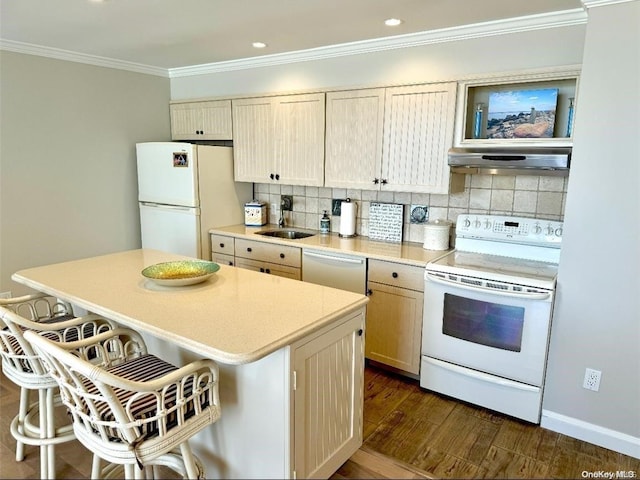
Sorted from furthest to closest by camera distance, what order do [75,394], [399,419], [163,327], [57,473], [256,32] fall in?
[256,32] → [399,419] → [57,473] → [163,327] → [75,394]

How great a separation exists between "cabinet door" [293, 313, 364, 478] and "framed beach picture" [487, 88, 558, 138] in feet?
5.42

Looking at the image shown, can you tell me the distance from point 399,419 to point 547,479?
31.0 inches

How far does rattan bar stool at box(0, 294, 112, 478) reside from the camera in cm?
182

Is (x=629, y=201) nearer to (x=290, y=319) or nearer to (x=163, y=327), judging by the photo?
(x=290, y=319)

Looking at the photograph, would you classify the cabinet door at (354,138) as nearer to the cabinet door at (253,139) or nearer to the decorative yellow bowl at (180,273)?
the cabinet door at (253,139)

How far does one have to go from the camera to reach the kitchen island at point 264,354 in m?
1.61

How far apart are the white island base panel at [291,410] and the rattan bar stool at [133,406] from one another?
16cm

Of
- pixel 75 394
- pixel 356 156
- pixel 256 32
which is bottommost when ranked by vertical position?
pixel 75 394

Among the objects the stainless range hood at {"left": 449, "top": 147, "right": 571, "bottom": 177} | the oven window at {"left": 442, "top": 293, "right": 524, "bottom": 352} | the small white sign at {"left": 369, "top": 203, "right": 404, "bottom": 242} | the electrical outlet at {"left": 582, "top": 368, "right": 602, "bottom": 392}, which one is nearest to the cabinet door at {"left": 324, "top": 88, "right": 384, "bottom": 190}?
the small white sign at {"left": 369, "top": 203, "right": 404, "bottom": 242}

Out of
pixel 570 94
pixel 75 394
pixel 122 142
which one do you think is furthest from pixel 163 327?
pixel 122 142

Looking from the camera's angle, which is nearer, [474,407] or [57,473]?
[57,473]

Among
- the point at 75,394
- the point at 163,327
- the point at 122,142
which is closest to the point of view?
the point at 75,394

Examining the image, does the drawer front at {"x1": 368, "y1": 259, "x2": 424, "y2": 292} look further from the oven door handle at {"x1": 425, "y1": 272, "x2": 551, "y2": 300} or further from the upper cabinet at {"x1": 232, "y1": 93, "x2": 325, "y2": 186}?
the upper cabinet at {"x1": 232, "y1": 93, "x2": 325, "y2": 186}

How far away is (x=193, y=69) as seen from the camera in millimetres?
4258
